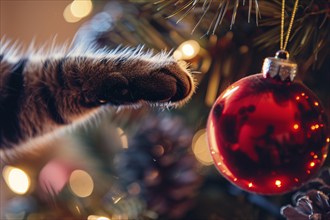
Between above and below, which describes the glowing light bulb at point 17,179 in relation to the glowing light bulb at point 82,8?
below

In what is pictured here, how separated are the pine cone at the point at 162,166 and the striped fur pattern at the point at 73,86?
0.47 feet

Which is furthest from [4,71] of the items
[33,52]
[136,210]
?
[136,210]

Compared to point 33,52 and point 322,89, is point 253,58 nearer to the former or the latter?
point 322,89

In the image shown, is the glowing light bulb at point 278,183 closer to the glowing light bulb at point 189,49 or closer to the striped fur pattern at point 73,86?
the striped fur pattern at point 73,86

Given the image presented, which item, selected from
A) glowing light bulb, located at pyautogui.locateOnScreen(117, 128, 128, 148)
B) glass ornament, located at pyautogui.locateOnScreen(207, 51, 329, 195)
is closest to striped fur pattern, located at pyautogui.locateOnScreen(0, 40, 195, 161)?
glass ornament, located at pyautogui.locateOnScreen(207, 51, 329, 195)

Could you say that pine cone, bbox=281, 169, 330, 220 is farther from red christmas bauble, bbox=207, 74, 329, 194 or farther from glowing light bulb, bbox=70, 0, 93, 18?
glowing light bulb, bbox=70, 0, 93, 18

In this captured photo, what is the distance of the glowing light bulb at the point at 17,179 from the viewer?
61cm

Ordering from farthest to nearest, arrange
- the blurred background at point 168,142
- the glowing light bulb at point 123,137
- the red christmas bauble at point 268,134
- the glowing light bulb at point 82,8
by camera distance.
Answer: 1. the glowing light bulb at point 82,8
2. the glowing light bulb at point 123,137
3. the blurred background at point 168,142
4. the red christmas bauble at point 268,134

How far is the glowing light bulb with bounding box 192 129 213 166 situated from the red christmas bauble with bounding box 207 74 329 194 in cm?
26

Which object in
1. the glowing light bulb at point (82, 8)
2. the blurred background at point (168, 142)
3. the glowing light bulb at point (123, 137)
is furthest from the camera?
the glowing light bulb at point (82, 8)

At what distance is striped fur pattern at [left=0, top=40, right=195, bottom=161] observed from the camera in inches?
13.7

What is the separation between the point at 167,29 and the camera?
1.74 feet

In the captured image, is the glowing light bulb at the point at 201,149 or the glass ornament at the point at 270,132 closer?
the glass ornament at the point at 270,132

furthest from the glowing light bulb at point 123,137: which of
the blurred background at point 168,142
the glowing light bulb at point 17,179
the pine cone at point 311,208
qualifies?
the pine cone at point 311,208
